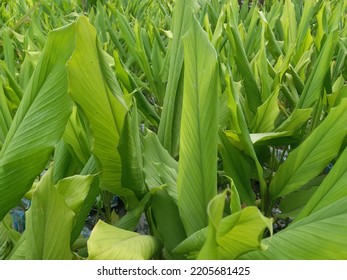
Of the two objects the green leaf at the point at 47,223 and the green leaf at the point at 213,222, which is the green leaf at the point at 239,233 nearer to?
the green leaf at the point at 213,222

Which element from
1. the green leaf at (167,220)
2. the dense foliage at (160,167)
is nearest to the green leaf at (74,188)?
the dense foliage at (160,167)

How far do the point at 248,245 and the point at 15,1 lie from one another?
6.39 feet

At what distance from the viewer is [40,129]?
0.57 metres

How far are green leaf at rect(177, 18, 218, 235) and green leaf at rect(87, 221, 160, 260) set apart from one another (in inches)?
2.6

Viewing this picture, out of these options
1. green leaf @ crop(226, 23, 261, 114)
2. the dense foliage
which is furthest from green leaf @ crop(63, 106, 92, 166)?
green leaf @ crop(226, 23, 261, 114)

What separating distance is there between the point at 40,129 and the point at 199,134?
0.59ft

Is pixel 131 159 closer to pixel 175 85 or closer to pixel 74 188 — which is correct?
pixel 74 188

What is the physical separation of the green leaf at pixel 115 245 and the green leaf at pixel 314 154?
0.83 ft

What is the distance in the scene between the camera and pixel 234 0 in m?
1.41

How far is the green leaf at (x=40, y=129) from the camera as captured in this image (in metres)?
0.56

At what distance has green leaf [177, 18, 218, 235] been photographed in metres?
0.56

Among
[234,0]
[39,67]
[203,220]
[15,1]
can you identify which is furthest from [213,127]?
[15,1]

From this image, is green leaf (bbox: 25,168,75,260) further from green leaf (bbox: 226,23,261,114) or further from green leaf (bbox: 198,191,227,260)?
green leaf (bbox: 226,23,261,114)
